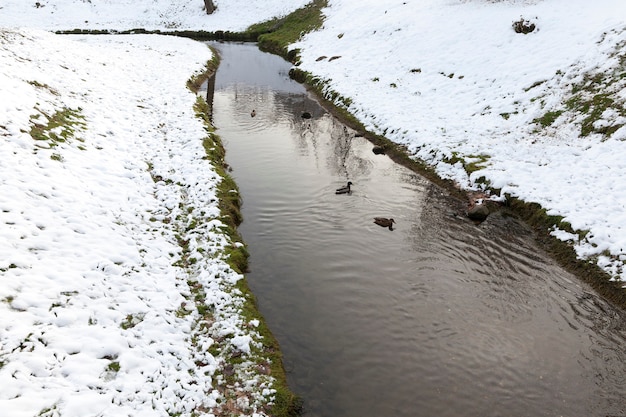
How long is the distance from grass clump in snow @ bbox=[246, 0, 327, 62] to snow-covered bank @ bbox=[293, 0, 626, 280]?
14120mm

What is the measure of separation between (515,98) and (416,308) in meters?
16.2

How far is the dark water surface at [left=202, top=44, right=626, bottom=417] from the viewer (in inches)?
340

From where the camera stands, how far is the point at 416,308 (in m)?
11.0

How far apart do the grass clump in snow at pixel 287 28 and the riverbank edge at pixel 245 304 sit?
29.3 meters

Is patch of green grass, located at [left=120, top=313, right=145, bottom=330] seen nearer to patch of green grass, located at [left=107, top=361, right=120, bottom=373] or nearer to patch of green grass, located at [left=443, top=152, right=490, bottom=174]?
patch of green grass, located at [left=107, top=361, right=120, bottom=373]

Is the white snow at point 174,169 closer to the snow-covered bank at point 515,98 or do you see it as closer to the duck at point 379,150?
the snow-covered bank at point 515,98

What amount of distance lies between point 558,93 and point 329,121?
13.4 meters

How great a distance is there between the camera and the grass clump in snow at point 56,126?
1343 cm

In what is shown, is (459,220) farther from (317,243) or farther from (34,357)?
(34,357)

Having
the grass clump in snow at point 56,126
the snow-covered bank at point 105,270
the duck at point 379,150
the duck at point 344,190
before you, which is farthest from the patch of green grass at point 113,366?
the duck at point 379,150

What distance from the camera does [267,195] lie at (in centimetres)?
1708

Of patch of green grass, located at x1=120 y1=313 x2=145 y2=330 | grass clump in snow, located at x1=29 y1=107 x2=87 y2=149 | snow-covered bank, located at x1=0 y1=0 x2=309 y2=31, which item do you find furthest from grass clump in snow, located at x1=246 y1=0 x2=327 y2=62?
patch of green grass, located at x1=120 y1=313 x2=145 y2=330

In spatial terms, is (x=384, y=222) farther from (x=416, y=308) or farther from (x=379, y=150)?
(x=379, y=150)

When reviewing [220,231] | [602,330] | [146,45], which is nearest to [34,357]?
[220,231]
